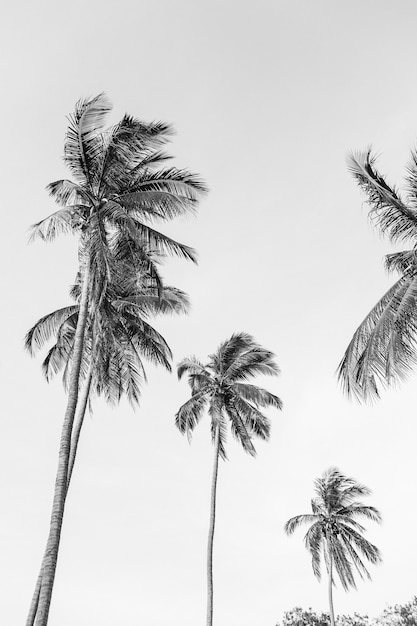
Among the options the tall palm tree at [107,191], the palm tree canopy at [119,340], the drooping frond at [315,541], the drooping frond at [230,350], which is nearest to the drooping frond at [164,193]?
the tall palm tree at [107,191]

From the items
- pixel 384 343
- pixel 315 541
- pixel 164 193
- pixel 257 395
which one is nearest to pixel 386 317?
pixel 384 343

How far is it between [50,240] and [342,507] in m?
27.7

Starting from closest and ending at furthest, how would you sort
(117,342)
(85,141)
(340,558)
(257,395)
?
(85,141), (117,342), (257,395), (340,558)

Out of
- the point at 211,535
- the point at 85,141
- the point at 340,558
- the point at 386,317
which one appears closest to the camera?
the point at 386,317

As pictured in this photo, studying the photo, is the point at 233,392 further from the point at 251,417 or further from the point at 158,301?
the point at 158,301

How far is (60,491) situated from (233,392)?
1635cm

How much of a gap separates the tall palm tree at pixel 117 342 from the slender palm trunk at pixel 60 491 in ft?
11.6

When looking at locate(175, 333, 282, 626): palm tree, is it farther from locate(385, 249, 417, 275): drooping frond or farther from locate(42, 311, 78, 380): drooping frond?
locate(385, 249, 417, 275): drooping frond

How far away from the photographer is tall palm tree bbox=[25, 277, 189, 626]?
20078mm

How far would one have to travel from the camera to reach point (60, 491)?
42.8 feet

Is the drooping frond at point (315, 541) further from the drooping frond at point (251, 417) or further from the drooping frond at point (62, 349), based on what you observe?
the drooping frond at point (62, 349)

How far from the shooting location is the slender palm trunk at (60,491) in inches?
447

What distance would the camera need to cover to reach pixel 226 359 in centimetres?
2920

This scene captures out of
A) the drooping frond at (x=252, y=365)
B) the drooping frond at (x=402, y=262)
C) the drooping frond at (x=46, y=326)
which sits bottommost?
the drooping frond at (x=402, y=262)
